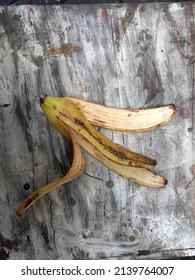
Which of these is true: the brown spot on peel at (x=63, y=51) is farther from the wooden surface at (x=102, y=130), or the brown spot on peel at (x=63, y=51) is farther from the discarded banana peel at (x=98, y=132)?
the discarded banana peel at (x=98, y=132)

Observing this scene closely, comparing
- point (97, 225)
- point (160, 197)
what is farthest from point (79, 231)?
point (160, 197)

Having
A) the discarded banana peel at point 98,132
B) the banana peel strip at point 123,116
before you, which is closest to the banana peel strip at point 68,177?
the discarded banana peel at point 98,132

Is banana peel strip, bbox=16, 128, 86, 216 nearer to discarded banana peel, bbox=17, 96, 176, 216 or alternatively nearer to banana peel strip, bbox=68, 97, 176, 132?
discarded banana peel, bbox=17, 96, 176, 216

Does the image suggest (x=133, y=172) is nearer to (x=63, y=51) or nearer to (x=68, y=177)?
(x=68, y=177)

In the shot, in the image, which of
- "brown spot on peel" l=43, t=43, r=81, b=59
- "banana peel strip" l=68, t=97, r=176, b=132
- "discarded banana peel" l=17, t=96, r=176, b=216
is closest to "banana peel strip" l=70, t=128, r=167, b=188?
"discarded banana peel" l=17, t=96, r=176, b=216

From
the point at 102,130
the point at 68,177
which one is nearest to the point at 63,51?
the point at 102,130

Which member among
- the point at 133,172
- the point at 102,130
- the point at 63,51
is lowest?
the point at 133,172
